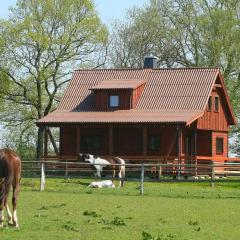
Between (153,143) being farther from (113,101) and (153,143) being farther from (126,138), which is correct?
(113,101)

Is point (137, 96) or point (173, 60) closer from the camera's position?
point (137, 96)

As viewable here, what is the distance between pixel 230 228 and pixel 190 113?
2829 cm

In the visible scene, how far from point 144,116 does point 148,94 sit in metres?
3.35

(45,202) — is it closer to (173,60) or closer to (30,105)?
(30,105)

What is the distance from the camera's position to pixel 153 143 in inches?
1823

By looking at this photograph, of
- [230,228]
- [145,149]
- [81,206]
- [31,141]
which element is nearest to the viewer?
[230,228]

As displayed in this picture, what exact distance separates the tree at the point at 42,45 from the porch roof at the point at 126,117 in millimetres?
12248

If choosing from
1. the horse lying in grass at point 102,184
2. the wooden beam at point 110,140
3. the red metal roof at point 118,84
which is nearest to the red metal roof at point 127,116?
the wooden beam at point 110,140

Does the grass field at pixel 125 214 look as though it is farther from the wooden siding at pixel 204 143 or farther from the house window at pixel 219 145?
the house window at pixel 219 145

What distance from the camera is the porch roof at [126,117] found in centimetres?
4341

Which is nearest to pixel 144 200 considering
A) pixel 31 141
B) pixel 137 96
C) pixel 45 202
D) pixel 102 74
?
pixel 45 202

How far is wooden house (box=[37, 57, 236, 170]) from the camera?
146ft

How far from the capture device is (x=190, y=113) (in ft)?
146

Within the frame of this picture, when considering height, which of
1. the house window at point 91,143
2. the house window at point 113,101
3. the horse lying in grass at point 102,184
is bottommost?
the horse lying in grass at point 102,184
